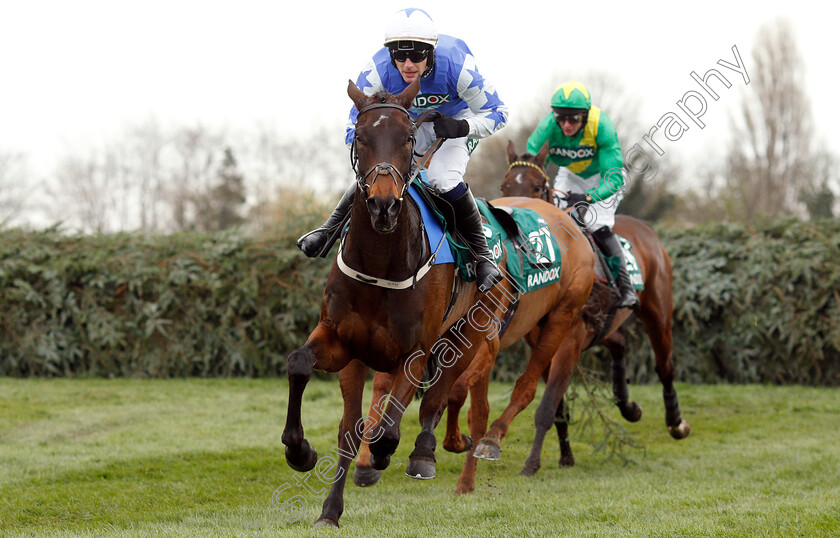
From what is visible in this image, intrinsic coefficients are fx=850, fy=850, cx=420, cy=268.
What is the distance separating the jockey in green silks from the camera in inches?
287

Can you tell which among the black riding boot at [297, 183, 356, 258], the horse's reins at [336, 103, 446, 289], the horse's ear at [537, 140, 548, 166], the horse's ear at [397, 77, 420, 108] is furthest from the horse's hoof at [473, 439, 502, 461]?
the horse's ear at [537, 140, 548, 166]

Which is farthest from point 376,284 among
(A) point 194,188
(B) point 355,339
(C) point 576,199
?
(A) point 194,188

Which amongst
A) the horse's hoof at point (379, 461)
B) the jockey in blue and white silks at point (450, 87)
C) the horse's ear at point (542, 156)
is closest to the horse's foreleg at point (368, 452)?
the horse's hoof at point (379, 461)

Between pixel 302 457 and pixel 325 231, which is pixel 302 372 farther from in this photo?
pixel 325 231

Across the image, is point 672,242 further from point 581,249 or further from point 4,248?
point 4,248

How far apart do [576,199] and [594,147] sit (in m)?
0.50

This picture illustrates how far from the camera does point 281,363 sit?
12555mm

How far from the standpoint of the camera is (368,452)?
16.7ft

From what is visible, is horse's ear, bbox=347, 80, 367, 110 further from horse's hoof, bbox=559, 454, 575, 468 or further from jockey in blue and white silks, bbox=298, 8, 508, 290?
horse's hoof, bbox=559, 454, 575, 468

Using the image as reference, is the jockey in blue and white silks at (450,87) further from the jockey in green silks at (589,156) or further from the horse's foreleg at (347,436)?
the jockey in green silks at (589,156)

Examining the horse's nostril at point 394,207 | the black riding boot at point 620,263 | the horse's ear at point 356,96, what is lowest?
the black riding boot at point 620,263

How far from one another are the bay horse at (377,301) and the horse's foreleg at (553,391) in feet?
7.66

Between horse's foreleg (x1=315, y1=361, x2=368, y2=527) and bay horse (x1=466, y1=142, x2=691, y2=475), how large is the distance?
265 cm

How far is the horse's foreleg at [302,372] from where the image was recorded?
4133 mm
